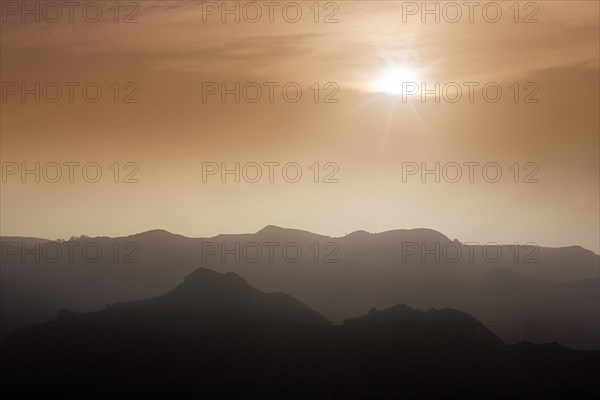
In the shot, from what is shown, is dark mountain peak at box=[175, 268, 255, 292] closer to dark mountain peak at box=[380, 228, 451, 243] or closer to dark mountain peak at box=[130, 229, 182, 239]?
dark mountain peak at box=[130, 229, 182, 239]

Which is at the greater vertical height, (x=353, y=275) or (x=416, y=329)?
(x=353, y=275)

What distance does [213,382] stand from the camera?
2384 inches

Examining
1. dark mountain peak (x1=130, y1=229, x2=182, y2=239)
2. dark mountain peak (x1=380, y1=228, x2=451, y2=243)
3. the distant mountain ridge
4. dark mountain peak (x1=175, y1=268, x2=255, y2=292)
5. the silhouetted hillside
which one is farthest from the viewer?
dark mountain peak (x1=380, y1=228, x2=451, y2=243)

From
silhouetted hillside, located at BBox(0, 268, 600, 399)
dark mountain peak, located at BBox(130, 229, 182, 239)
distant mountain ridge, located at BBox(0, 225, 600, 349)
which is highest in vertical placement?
dark mountain peak, located at BBox(130, 229, 182, 239)

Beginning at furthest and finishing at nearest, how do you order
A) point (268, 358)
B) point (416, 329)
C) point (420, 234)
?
1. point (420, 234)
2. point (416, 329)
3. point (268, 358)

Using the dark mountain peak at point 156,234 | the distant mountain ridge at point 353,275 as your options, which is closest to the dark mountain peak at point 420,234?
the distant mountain ridge at point 353,275

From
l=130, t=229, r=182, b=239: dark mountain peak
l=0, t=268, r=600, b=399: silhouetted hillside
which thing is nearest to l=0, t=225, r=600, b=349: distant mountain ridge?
l=130, t=229, r=182, b=239: dark mountain peak

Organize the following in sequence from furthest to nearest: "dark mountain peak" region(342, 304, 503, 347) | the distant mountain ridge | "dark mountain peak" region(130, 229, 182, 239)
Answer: "dark mountain peak" region(130, 229, 182, 239)
the distant mountain ridge
"dark mountain peak" region(342, 304, 503, 347)

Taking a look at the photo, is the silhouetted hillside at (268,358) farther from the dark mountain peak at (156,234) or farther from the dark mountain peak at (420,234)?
the dark mountain peak at (420,234)

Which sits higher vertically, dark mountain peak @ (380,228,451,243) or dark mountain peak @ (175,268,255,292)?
dark mountain peak @ (380,228,451,243)

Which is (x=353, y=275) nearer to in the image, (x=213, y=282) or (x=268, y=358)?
(x=213, y=282)

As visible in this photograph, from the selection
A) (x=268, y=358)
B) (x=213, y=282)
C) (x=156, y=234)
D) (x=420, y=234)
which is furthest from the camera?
(x=420, y=234)

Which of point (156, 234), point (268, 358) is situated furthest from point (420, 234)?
point (268, 358)

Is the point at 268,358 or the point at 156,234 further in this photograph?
the point at 156,234
